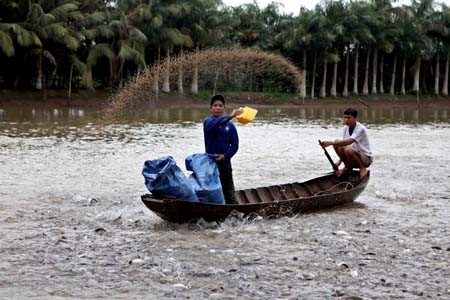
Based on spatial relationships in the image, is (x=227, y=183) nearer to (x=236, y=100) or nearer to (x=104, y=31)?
(x=104, y=31)

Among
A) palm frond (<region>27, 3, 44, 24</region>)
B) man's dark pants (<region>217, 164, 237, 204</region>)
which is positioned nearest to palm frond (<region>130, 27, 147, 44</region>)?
palm frond (<region>27, 3, 44, 24</region>)

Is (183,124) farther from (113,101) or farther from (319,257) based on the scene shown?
(319,257)

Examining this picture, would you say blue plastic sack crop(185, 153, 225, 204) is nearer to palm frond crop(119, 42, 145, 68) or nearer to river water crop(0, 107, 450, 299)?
river water crop(0, 107, 450, 299)

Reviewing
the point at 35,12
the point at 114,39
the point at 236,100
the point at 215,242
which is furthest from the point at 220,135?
the point at 236,100

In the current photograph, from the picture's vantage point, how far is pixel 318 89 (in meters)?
65.8

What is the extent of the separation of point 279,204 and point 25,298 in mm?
4636

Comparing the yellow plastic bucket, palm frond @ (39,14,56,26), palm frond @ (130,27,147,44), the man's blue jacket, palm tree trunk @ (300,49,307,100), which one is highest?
palm frond @ (39,14,56,26)

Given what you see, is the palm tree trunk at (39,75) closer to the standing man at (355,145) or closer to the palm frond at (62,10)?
the palm frond at (62,10)

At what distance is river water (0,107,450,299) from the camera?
692 cm

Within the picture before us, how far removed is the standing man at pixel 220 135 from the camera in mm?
9641

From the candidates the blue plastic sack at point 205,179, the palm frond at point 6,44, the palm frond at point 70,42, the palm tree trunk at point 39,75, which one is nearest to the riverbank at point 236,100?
the palm tree trunk at point 39,75

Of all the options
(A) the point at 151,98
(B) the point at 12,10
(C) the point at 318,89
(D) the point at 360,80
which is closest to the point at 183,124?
(A) the point at 151,98

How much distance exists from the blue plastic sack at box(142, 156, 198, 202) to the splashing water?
477 inches

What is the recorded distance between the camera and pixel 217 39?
54875 mm
